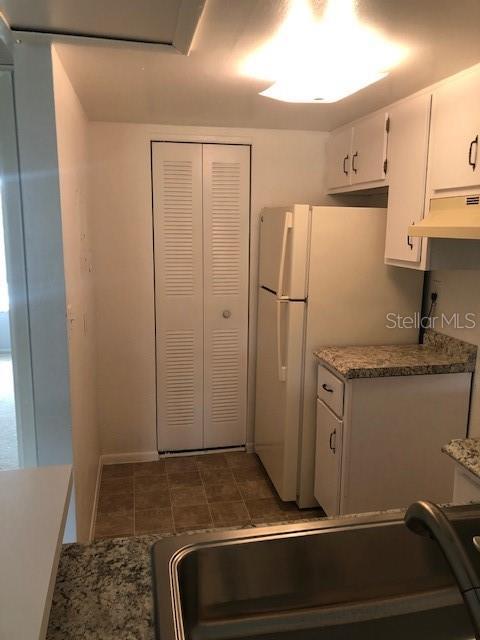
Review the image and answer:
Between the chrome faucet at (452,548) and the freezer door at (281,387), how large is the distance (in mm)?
1996

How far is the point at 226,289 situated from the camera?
11.4ft

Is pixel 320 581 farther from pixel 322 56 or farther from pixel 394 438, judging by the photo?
pixel 322 56

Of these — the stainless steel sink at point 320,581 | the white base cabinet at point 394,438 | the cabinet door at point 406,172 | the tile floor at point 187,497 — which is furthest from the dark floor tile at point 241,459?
the stainless steel sink at point 320,581

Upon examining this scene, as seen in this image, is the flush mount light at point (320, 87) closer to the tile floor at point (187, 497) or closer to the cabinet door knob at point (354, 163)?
the cabinet door knob at point (354, 163)

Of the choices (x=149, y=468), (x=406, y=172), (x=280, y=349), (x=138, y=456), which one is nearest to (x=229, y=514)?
(x=149, y=468)

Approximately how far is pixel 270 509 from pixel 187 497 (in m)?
0.52

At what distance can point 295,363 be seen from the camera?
2826 millimetres

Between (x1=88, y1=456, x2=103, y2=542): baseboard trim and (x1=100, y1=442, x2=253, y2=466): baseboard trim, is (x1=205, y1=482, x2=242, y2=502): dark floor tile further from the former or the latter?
(x1=88, y1=456, x2=103, y2=542): baseboard trim

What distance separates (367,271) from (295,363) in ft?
2.15

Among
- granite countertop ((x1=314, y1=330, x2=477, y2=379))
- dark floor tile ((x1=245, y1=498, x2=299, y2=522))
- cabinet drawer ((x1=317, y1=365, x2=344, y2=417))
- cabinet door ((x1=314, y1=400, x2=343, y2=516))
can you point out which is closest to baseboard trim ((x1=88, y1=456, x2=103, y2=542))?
dark floor tile ((x1=245, y1=498, x2=299, y2=522))

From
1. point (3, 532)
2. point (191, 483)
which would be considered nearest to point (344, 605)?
point (3, 532)

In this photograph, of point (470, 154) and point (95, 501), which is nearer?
point (470, 154)

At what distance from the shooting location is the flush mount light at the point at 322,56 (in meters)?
1.52

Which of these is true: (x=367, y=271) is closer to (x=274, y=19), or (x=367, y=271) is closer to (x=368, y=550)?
(x=274, y=19)
